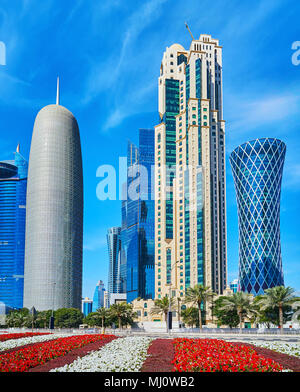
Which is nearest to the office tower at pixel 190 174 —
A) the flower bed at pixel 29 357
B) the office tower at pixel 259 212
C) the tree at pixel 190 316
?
the office tower at pixel 259 212

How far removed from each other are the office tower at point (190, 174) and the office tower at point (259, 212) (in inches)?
589

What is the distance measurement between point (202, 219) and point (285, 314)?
6159 cm

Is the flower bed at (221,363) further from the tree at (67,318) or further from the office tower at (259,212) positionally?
the office tower at (259,212)

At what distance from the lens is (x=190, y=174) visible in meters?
154

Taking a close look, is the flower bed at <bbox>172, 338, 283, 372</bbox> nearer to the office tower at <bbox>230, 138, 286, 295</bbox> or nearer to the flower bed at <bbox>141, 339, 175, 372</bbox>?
the flower bed at <bbox>141, 339, 175, 372</bbox>

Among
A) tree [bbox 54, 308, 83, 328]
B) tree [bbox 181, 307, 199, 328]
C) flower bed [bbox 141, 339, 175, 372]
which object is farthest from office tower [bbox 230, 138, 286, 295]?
flower bed [bbox 141, 339, 175, 372]

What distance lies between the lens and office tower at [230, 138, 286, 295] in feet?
561

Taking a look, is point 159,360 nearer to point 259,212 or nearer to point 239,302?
point 239,302

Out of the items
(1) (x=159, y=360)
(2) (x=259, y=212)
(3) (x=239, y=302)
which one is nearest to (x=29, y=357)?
(1) (x=159, y=360)

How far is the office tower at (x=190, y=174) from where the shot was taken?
485ft

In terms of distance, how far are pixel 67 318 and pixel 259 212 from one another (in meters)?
76.6
